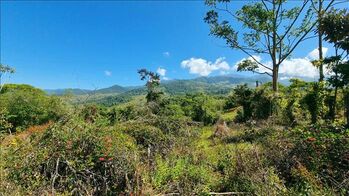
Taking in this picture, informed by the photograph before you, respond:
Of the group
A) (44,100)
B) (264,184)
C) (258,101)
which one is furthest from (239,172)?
(44,100)

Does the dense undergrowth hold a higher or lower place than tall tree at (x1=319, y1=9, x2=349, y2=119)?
lower

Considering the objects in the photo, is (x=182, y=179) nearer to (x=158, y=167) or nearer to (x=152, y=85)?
(x=158, y=167)

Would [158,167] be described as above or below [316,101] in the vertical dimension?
below

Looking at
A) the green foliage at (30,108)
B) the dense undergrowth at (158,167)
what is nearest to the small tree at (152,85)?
the green foliage at (30,108)

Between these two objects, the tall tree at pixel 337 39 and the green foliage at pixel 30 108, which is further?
the green foliage at pixel 30 108

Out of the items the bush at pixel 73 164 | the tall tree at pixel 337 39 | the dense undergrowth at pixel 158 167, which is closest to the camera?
the dense undergrowth at pixel 158 167

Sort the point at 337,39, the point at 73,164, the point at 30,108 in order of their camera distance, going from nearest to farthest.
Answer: the point at 73,164 < the point at 337,39 < the point at 30,108

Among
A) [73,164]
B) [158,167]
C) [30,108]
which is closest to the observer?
[73,164]

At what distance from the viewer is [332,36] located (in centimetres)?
1179

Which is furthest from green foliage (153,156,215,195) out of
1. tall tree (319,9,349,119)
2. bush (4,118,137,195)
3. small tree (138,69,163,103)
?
small tree (138,69,163,103)

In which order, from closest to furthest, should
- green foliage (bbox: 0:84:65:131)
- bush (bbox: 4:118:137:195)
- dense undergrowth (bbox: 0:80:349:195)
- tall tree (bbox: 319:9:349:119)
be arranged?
dense undergrowth (bbox: 0:80:349:195) < bush (bbox: 4:118:137:195) < tall tree (bbox: 319:9:349:119) < green foliage (bbox: 0:84:65:131)

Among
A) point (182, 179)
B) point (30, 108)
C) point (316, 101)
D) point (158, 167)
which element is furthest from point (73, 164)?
point (30, 108)

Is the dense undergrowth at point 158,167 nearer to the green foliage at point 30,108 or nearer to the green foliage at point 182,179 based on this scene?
the green foliage at point 182,179

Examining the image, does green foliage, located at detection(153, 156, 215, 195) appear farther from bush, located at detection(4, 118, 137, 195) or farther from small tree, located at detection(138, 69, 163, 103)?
small tree, located at detection(138, 69, 163, 103)
